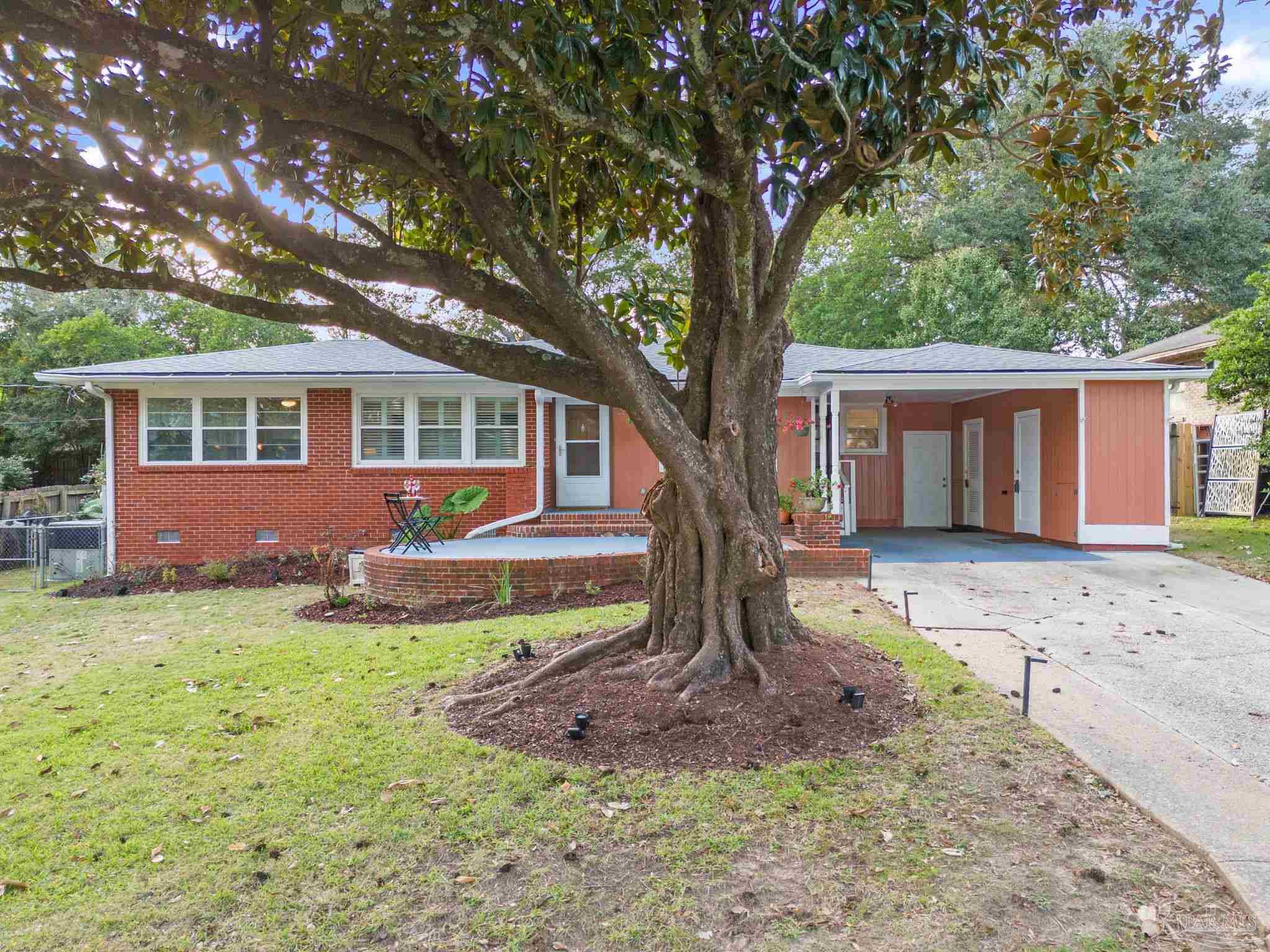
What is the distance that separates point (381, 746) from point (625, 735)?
4.31ft

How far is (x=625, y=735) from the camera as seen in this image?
13.1 ft

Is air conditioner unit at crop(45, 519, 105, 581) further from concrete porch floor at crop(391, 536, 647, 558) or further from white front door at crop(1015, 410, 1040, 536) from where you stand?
white front door at crop(1015, 410, 1040, 536)

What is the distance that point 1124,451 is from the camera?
37.6ft

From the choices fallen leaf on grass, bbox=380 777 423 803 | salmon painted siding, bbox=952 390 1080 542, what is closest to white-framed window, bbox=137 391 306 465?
fallen leaf on grass, bbox=380 777 423 803

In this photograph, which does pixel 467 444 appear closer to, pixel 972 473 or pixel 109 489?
pixel 109 489

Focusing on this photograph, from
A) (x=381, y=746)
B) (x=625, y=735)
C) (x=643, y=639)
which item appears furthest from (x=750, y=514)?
(x=381, y=746)

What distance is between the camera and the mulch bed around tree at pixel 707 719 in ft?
12.6

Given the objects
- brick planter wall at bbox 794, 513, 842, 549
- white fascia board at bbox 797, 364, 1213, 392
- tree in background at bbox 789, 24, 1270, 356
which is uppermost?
tree in background at bbox 789, 24, 1270, 356

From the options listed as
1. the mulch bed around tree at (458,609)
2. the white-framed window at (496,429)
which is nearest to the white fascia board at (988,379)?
the white-framed window at (496,429)

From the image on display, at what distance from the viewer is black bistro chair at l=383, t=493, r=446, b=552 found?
33.8 ft

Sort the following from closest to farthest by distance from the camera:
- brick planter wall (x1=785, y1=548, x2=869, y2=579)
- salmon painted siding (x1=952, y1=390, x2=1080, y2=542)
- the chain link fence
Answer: brick planter wall (x1=785, y1=548, x2=869, y2=579) → the chain link fence → salmon painted siding (x1=952, y1=390, x2=1080, y2=542)

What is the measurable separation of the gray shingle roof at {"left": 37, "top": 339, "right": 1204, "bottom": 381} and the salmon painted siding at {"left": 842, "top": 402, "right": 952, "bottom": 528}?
189 centimetres

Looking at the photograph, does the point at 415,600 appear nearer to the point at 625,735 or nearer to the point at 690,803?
the point at 625,735

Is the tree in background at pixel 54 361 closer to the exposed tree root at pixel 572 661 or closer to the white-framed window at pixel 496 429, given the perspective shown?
the white-framed window at pixel 496 429
